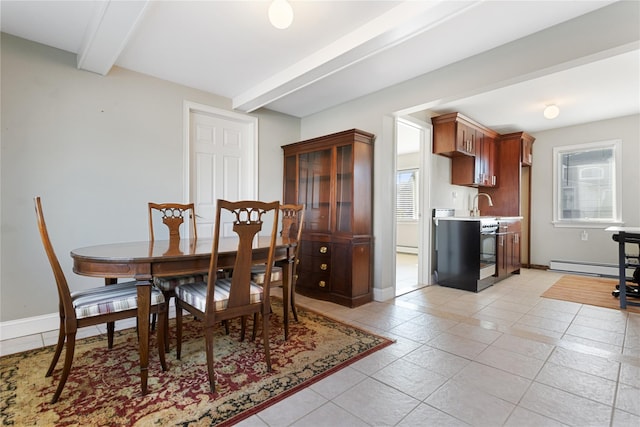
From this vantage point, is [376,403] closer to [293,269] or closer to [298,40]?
[293,269]

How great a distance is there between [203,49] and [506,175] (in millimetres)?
5027

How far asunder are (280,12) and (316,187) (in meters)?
2.19

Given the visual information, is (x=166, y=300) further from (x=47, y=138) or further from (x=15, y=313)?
(x=47, y=138)

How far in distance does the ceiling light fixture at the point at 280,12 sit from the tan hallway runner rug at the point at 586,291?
13.5ft

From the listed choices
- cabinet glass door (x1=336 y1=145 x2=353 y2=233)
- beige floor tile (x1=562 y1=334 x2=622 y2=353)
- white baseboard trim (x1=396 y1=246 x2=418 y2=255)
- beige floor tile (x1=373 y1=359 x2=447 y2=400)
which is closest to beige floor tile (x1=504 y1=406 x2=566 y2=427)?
beige floor tile (x1=373 y1=359 x2=447 y2=400)

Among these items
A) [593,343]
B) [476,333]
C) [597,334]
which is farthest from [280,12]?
[597,334]

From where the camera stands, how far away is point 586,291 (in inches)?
153

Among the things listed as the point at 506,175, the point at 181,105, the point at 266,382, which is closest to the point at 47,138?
the point at 181,105

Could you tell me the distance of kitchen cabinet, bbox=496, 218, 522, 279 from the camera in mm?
4434

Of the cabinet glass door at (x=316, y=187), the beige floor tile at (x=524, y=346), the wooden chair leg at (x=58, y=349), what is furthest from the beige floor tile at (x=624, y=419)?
the wooden chair leg at (x=58, y=349)

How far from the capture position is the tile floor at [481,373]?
152 centimetres

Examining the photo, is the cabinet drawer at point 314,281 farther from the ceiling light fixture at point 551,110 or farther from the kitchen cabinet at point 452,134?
the ceiling light fixture at point 551,110

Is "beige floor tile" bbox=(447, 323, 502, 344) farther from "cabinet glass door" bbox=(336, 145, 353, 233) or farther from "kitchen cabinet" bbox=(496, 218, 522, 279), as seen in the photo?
"kitchen cabinet" bbox=(496, 218, 522, 279)

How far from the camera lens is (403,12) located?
202 cm
